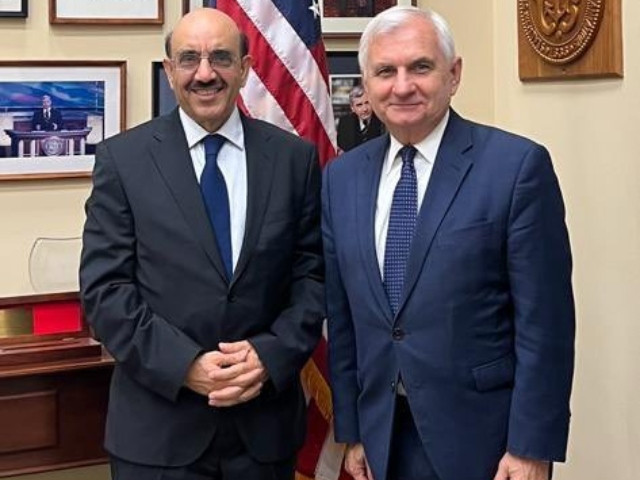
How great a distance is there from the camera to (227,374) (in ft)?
5.72

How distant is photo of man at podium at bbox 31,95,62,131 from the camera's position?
2553mm

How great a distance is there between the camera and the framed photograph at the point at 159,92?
269 cm

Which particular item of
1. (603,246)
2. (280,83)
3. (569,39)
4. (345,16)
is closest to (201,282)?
(280,83)

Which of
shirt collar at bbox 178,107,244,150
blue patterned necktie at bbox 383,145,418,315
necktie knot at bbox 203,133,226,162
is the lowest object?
blue patterned necktie at bbox 383,145,418,315

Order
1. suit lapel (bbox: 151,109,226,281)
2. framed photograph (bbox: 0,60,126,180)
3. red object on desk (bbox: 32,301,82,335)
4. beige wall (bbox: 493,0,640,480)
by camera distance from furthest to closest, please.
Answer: framed photograph (bbox: 0,60,126,180)
red object on desk (bbox: 32,301,82,335)
beige wall (bbox: 493,0,640,480)
suit lapel (bbox: 151,109,226,281)

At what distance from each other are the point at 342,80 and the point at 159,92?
1.99 ft

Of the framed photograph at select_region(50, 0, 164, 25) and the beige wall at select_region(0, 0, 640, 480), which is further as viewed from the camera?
the framed photograph at select_region(50, 0, 164, 25)

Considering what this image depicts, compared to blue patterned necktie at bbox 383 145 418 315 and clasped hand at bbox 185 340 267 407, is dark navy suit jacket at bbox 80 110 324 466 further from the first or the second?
blue patterned necktie at bbox 383 145 418 315

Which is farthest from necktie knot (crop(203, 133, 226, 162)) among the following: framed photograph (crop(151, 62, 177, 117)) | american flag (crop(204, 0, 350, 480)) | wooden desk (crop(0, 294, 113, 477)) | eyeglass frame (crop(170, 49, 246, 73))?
framed photograph (crop(151, 62, 177, 117))

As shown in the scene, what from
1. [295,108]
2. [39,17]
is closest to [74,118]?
[39,17]

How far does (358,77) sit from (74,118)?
3.03ft

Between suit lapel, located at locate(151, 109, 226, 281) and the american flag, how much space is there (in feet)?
1.62

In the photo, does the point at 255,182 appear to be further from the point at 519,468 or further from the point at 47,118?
the point at 47,118

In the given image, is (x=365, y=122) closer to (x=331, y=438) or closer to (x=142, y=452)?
(x=331, y=438)
